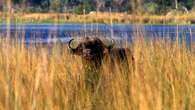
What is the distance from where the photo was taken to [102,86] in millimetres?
4695

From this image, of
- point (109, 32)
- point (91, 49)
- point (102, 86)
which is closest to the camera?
point (102, 86)

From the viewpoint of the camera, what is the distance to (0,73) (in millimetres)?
4066

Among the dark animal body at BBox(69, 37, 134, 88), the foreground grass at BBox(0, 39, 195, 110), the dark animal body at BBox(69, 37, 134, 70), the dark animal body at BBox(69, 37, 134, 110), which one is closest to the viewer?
the foreground grass at BBox(0, 39, 195, 110)

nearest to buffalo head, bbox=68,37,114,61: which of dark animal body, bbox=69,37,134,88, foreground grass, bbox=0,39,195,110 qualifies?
dark animal body, bbox=69,37,134,88

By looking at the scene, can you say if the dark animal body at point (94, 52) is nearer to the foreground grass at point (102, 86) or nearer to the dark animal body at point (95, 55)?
the dark animal body at point (95, 55)

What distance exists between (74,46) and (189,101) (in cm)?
219

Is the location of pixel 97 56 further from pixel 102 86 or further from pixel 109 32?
pixel 109 32

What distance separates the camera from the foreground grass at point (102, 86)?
3.65m

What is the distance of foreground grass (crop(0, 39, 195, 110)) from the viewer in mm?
3652

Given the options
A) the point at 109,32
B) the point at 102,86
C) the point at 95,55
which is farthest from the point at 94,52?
the point at 109,32

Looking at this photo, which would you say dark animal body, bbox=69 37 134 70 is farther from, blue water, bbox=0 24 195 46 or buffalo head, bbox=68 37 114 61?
blue water, bbox=0 24 195 46

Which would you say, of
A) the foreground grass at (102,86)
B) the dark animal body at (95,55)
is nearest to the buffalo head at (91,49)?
the dark animal body at (95,55)

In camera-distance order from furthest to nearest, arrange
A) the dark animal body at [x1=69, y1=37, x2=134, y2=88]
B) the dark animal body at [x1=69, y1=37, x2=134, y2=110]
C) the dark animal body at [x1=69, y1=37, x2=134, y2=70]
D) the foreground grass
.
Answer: the dark animal body at [x1=69, y1=37, x2=134, y2=70], the dark animal body at [x1=69, y1=37, x2=134, y2=88], the dark animal body at [x1=69, y1=37, x2=134, y2=110], the foreground grass

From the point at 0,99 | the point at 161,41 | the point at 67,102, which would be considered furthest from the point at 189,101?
the point at 161,41
